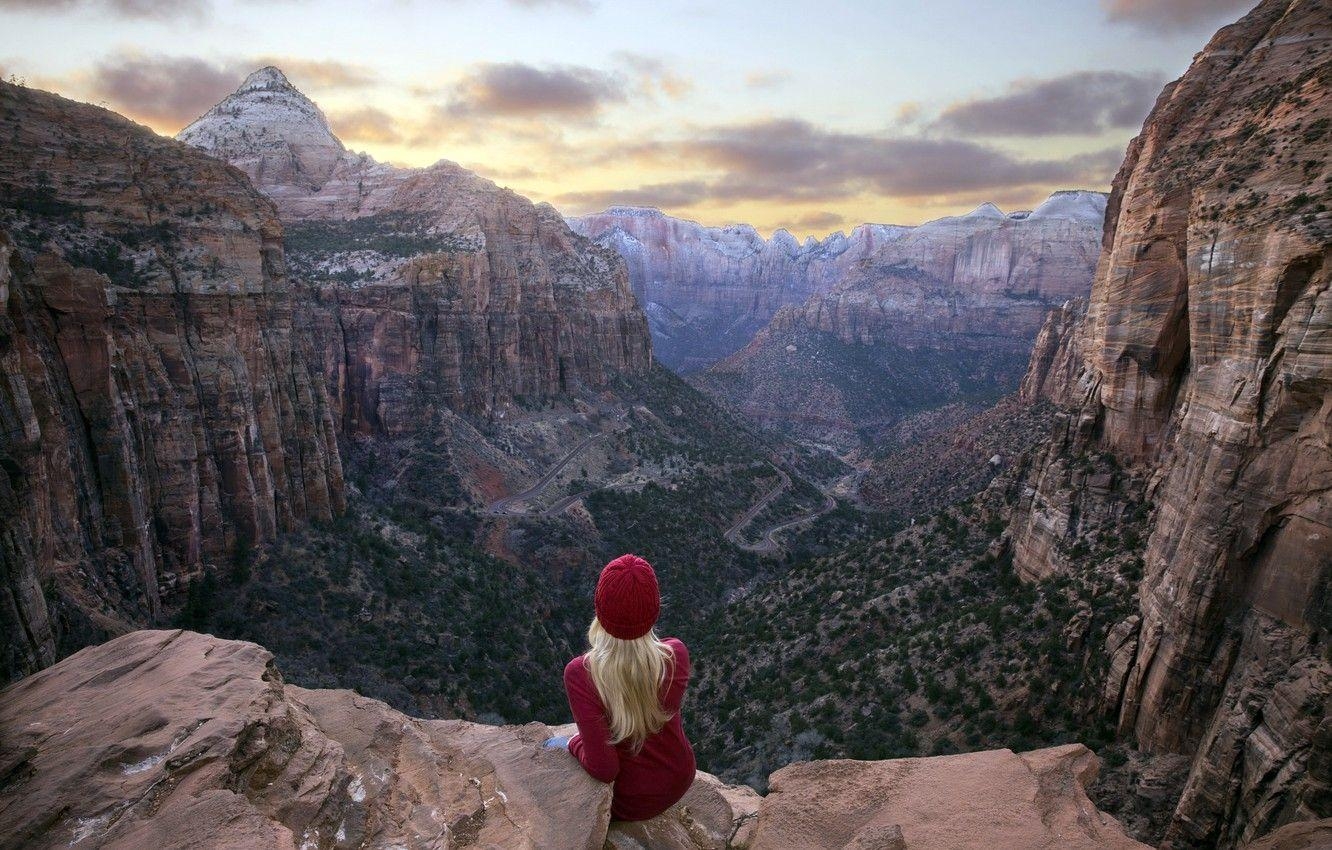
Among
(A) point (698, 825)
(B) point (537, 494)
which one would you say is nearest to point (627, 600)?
(A) point (698, 825)

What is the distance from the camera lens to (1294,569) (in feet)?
42.7

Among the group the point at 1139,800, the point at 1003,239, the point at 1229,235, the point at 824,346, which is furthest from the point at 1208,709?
the point at 1003,239

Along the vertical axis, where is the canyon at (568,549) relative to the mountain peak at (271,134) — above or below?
below

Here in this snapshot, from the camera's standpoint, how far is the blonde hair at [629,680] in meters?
6.64

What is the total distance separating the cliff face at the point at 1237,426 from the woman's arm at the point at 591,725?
10.6 meters

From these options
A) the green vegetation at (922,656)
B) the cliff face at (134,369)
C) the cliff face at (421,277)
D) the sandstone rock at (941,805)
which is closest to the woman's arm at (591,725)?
the sandstone rock at (941,805)

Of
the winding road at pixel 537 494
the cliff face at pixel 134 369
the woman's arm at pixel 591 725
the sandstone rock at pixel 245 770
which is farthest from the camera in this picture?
the winding road at pixel 537 494

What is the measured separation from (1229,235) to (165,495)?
38110mm

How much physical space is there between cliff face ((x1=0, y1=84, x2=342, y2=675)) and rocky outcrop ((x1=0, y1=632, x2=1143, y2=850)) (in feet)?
36.4

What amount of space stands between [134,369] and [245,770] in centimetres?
2868

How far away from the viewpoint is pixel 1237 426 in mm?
14797

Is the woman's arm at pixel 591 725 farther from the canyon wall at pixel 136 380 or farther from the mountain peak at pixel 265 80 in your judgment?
the mountain peak at pixel 265 80

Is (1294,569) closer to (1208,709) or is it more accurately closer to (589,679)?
(1208,709)

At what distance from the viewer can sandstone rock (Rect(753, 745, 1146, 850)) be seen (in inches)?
270
